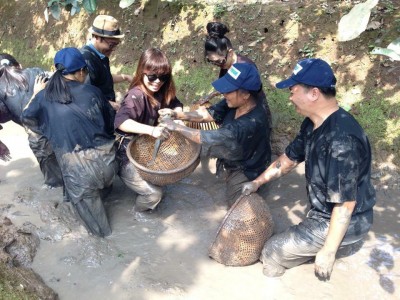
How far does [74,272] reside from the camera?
11.6 feet

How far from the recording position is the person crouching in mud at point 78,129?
353 centimetres

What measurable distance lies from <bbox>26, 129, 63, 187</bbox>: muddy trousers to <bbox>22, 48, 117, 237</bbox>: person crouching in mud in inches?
20.3

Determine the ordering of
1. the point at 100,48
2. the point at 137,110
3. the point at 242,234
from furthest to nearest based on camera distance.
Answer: the point at 100,48 < the point at 137,110 < the point at 242,234

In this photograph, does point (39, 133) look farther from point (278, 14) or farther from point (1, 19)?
point (1, 19)

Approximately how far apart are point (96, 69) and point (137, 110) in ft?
2.97

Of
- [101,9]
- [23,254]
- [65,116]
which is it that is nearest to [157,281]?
[23,254]

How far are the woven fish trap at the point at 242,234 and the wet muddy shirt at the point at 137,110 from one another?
4.28 ft

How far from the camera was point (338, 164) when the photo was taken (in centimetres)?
285

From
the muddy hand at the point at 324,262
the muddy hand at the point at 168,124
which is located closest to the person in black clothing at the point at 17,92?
the muddy hand at the point at 168,124

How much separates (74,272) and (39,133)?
1.61 m

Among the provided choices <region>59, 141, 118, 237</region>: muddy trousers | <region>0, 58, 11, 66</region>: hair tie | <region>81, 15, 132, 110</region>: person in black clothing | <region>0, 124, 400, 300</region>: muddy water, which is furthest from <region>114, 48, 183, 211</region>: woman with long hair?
<region>0, 58, 11, 66</region>: hair tie

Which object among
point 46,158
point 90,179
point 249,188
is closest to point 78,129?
point 90,179

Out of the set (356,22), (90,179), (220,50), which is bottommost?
(90,179)

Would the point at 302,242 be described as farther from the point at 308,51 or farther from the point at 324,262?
the point at 308,51
